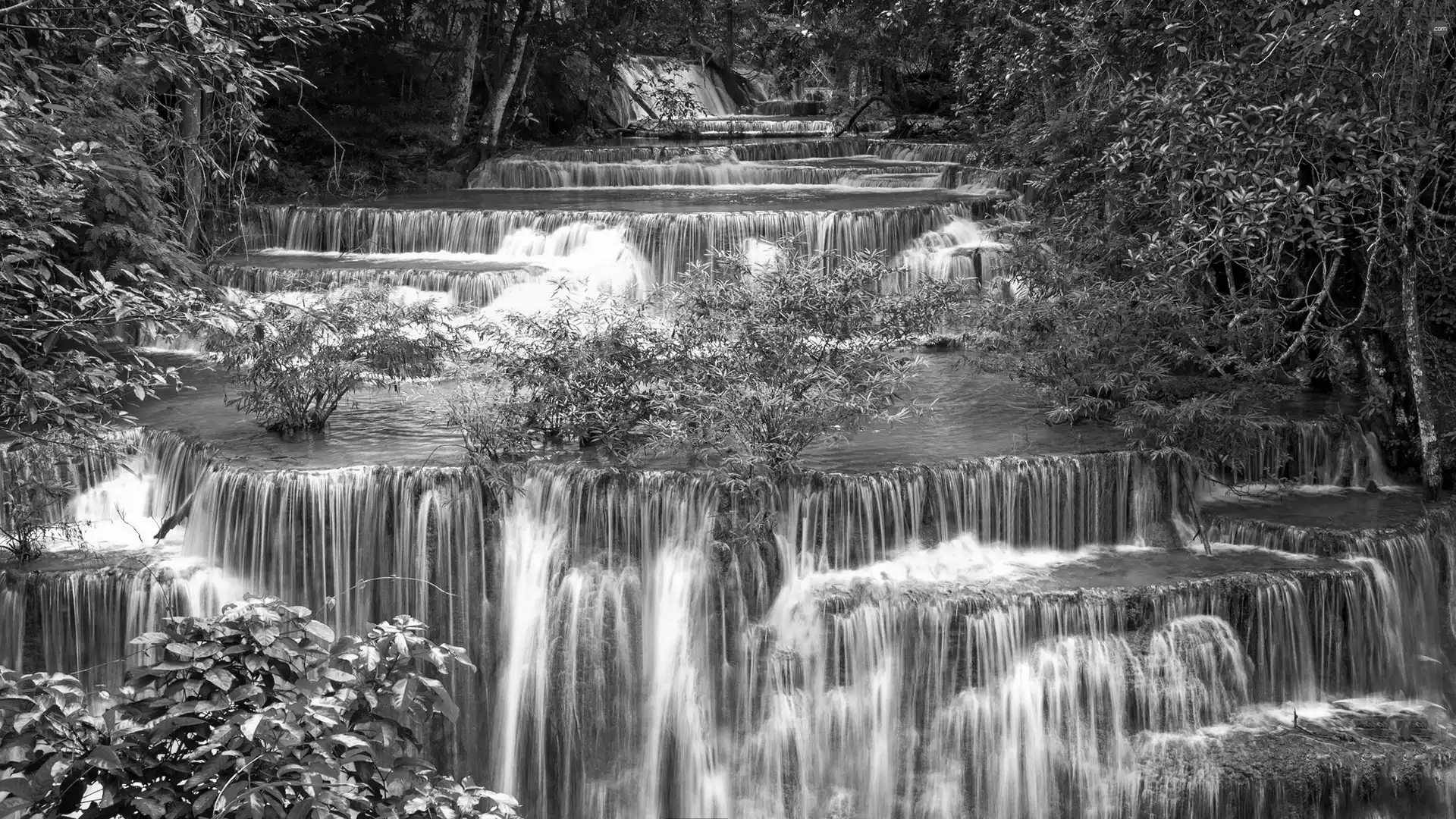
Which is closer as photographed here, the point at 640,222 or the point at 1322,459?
the point at 1322,459

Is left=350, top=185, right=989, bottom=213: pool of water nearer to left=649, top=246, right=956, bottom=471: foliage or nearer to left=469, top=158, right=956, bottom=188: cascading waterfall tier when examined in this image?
left=469, top=158, right=956, bottom=188: cascading waterfall tier

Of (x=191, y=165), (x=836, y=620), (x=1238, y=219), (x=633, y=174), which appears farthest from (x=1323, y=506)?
(x=633, y=174)

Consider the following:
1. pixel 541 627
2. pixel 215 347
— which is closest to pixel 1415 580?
pixel 541 627

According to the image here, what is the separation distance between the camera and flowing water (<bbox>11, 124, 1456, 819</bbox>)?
8836mm

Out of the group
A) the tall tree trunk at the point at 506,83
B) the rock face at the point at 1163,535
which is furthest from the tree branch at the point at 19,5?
the tall tree trunk at the point at 506,83

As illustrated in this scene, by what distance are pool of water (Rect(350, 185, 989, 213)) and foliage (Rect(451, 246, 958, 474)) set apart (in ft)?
21.3

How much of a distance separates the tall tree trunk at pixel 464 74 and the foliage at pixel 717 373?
1322 cm

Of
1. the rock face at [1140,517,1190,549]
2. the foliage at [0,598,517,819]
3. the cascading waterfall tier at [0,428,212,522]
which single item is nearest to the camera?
the foliage at [0,598,517,819]

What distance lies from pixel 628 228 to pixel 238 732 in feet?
41.5

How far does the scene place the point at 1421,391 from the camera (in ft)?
33.2

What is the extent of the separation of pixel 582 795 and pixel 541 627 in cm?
116

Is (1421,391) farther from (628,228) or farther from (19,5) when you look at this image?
(19,5)

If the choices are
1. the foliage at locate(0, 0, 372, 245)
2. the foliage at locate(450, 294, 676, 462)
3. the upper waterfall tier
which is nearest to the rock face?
the foliage at locate(450, 294, 676, 462)

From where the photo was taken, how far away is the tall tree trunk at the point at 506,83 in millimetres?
23312
